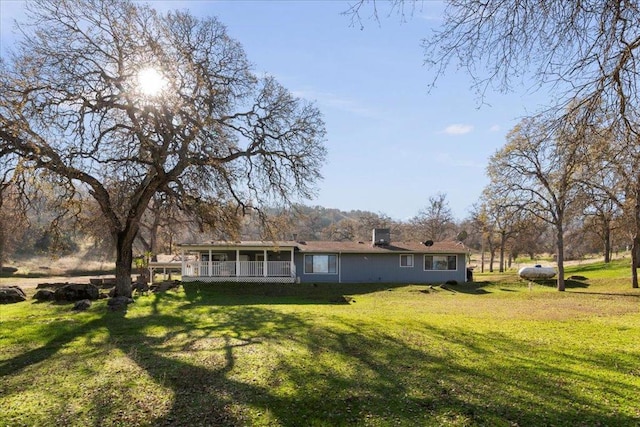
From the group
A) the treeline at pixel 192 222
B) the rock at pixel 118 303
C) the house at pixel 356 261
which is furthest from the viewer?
the house at pixel 356 261

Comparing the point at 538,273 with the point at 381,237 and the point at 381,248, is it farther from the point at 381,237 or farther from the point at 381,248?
the point at 381,248

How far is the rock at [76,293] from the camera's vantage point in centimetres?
1712

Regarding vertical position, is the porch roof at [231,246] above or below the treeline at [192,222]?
below

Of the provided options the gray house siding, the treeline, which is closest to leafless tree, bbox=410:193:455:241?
the treeline

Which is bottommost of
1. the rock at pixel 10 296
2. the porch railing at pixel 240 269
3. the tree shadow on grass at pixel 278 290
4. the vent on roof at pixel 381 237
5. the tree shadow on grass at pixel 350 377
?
the tree shadow on grass at pixel 278 290

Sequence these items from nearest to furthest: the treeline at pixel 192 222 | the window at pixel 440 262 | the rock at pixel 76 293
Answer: the treeline at pixel 192 222 < the rock at pixel 76 293 < the window at pixel 440 262

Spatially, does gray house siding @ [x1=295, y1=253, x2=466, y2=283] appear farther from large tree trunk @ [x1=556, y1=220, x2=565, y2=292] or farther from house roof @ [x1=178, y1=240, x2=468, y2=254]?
large tree trunk @ [x1=556, y1=220, x2=565, y2=292]

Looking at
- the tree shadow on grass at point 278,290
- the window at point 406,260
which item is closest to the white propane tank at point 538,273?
the window at point 406,260

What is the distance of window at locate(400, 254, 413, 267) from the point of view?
29672 millimetres

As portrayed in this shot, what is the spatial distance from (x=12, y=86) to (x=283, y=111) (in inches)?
382

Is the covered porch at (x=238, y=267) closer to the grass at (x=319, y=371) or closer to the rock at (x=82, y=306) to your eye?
the rock at (x=82, y=306)

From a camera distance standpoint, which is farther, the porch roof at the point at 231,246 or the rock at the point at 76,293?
the porch roof at the point at 231,246

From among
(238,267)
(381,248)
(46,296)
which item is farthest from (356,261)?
(46,296)

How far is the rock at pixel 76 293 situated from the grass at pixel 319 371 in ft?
14.1
